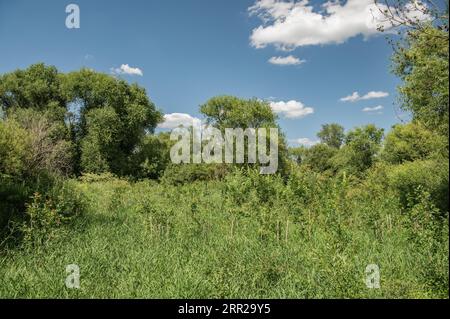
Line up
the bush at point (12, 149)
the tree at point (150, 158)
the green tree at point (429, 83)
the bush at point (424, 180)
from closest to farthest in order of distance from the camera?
1. the green tree at point (429, 83)
2. the bush at point (424, 180)
3. the bush at point (12, 149)
4. the tree at point (150, 158)

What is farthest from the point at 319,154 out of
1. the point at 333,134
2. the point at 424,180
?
the point at 424,180

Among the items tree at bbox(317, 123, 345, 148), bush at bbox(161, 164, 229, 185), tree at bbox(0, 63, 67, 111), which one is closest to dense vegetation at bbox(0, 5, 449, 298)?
bush at bbox(161, 164, 229, 185)

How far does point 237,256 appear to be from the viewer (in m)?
5.95

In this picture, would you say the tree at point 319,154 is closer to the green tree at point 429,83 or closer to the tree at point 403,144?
the tree at point 403,144

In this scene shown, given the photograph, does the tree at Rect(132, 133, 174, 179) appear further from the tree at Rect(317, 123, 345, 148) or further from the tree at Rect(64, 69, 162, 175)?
the tree at Rect(317, 123, 345, 148)

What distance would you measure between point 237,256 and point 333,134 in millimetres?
64560

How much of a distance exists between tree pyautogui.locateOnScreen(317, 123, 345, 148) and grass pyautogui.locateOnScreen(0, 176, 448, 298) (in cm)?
5981

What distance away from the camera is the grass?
4641 millimetres

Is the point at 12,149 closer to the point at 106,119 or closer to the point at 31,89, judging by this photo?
the point at 106,119

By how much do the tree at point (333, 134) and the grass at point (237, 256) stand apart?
196ft

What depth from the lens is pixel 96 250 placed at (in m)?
6.40

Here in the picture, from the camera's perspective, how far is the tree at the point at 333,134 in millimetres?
67062

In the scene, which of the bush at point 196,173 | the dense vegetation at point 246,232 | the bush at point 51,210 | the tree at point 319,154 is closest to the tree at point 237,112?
the bush at point 196,173
